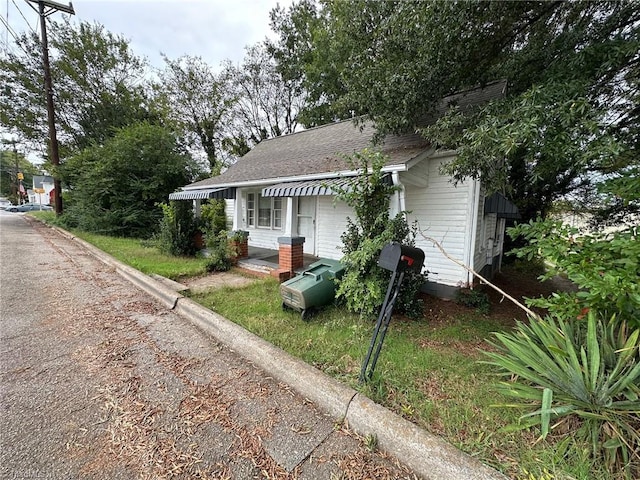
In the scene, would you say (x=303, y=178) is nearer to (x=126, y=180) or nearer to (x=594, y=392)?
(x=594, y=392)

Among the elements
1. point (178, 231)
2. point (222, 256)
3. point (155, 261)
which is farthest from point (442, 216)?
point (178, 231)

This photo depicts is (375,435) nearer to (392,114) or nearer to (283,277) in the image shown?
(283,277)

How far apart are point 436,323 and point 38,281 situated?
796 cm

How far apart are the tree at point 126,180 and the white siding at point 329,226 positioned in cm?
974

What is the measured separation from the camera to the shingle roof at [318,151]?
573cm

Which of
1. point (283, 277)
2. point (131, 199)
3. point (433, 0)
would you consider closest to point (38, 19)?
point (131, 199)

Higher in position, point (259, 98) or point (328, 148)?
point (259, 98)

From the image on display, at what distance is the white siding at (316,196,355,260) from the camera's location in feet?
24.5

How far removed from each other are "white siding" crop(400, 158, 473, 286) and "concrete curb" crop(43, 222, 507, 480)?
392cm

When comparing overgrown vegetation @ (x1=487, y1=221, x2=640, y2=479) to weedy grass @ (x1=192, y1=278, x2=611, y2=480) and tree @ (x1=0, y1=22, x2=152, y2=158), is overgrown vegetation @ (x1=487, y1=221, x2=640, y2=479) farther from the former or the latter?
tree @ (x1=0, y1=22, x2=152, y2=158)

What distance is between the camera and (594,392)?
1.76 meters

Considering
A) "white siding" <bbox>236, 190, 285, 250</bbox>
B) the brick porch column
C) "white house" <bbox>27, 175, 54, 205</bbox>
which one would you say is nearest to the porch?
the brick porch column

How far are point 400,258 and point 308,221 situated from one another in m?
6.26

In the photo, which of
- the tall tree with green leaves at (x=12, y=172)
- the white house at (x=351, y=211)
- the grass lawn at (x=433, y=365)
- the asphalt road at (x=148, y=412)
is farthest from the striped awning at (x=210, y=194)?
the tall tree with green leaves at (x=12, y=172)
